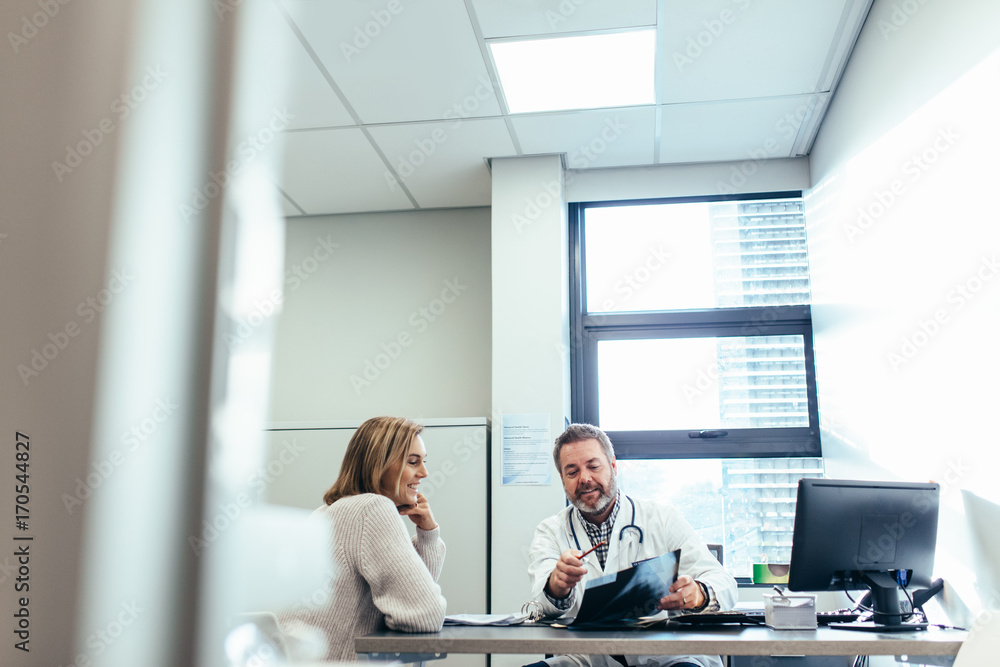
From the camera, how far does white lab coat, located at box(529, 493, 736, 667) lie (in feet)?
6.69

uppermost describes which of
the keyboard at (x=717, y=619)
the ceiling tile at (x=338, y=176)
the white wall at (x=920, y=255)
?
the ceiling tile at (x=338, y=176)

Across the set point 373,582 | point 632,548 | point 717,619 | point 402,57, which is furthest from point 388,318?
point 717,619

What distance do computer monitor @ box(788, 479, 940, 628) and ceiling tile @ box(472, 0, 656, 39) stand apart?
172 cm

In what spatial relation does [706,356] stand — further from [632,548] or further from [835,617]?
[835,617]

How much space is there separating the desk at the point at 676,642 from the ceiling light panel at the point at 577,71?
2.10 m

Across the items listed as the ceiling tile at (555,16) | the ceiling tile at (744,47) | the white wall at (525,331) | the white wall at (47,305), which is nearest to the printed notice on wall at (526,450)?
the white wall at (525,331)

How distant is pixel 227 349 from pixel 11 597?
2.9 inches

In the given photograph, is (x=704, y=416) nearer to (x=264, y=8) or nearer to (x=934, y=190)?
(x=934, y=190)

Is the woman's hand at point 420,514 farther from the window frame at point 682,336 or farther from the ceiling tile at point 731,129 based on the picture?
the ceiling tile at point 731,129

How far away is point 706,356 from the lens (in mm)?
3686

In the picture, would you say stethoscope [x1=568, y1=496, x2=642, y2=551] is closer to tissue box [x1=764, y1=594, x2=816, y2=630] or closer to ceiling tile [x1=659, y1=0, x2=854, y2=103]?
tissue box [x1=764, y1=594, x2=816, y2=630]

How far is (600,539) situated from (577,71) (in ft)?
5.92

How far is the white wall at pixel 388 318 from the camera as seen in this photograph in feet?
12.9

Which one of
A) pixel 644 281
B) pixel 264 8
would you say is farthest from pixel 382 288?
pixel 264 8
